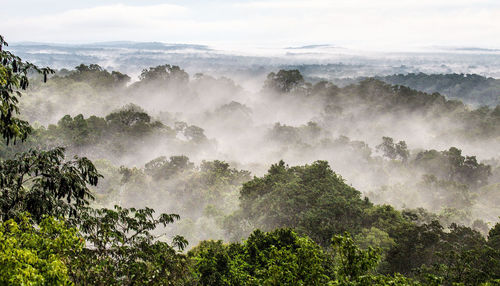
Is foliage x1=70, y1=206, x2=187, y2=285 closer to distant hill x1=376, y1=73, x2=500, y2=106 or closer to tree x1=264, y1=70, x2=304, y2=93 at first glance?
tree x1=264, y1=70, x2=304, y2=93

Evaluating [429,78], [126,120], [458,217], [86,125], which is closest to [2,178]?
[458,217]

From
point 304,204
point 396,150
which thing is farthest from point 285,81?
point 304,204

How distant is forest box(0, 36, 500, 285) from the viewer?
775 centimetres

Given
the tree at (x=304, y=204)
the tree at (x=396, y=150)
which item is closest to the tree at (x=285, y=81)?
the tree at (x=396, y=150)

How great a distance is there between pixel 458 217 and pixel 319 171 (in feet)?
45.0

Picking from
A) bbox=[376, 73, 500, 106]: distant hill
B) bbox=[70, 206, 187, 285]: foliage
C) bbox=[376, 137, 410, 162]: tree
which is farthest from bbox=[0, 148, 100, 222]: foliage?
bbox=[376, 73, 500, 106]: distant hill

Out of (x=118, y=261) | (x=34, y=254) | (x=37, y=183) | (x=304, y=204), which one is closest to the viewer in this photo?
(x=34, y=254)

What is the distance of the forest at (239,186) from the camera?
775 centimetres

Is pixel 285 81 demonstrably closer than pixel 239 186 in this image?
No

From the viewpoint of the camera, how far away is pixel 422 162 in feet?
143

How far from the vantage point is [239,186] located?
35.1 m

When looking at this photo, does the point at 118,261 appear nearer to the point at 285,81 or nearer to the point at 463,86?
the point at 285,81

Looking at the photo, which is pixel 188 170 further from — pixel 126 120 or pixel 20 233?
pixel 20 233

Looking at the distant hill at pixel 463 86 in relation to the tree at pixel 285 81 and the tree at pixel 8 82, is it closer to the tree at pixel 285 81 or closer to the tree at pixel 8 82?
the tree at pixel 285 81
